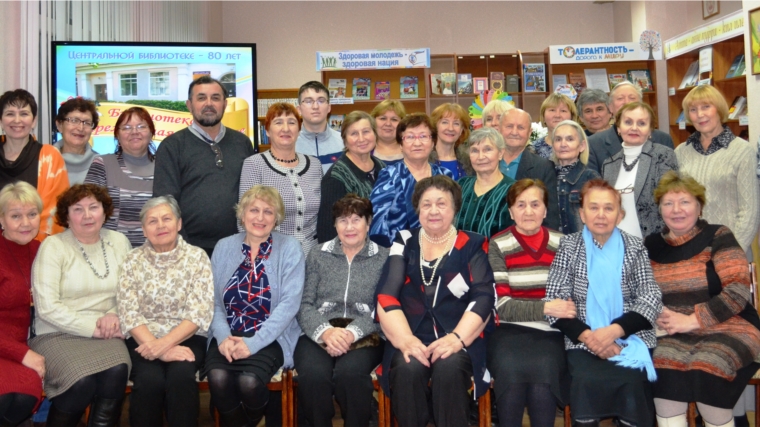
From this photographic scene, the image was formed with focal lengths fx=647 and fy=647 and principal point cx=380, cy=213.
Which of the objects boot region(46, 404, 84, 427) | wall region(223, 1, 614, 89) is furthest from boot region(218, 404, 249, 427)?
wall region(223, 1, 614, 89)

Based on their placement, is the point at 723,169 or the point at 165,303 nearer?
the point at 165,303

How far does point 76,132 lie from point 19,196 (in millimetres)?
864

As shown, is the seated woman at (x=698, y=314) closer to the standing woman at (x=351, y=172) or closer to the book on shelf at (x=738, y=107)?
the standing woman at (x=351, y=172)

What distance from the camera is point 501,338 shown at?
114 inches

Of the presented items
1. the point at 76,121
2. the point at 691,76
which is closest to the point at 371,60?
the point at 691,76

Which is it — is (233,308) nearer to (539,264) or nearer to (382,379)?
(382,379)

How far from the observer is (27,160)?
11.2 feet

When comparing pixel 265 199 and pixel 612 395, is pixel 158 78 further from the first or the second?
pixel 612 395

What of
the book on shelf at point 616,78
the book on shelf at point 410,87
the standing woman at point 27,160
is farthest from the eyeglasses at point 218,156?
the book on shelf at point 616,78

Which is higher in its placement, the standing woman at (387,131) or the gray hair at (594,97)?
the gray hair at (594,97)

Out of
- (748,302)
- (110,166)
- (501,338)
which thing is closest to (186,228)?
(110,166)

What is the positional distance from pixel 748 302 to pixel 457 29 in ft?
25.1

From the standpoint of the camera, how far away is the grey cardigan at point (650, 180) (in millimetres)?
3402

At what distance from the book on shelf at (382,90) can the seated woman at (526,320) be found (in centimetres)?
557
